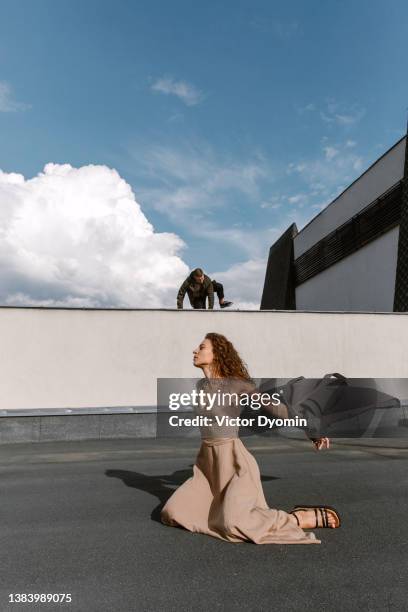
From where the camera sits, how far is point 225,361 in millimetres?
4238

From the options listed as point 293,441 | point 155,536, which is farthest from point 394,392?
point 155,536

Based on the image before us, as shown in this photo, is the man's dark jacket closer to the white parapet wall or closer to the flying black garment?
the white parapet wall

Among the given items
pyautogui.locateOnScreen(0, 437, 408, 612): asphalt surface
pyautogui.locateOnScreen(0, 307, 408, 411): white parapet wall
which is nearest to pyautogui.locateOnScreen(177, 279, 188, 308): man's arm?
pyautogui.locateOnScreen(0, 307, 408, 411): white parapet wall

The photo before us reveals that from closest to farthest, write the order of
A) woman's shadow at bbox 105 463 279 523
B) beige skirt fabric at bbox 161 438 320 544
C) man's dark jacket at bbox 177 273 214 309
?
beige skirt fabric at bbox 161 438 320 544
woman's shadow at bbox 105 463 279 523
man's dark jacket at bbox 177 273 214 309

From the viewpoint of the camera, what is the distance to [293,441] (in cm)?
995

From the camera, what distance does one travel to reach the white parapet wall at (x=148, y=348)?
9914 millimetres

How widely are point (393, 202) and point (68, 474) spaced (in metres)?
14.4

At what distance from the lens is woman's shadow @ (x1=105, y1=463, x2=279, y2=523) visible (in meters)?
5.78

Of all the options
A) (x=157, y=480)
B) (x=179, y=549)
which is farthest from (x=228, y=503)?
(x=157, y=480)

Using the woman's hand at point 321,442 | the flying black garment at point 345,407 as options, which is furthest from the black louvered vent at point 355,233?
the woman's hand at point 321,442

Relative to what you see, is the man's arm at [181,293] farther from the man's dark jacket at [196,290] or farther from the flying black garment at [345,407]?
the flying black garment at [345,407]

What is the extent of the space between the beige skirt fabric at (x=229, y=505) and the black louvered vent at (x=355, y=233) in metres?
14.2

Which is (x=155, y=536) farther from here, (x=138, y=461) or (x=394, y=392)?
(x=394, y=392)

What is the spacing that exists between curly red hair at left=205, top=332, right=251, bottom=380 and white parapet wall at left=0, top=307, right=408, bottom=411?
6.14 metres
